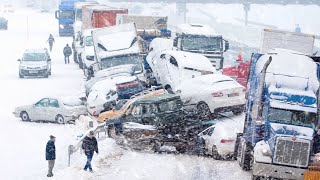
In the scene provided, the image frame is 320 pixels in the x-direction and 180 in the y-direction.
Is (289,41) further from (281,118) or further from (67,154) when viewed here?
(67,154)

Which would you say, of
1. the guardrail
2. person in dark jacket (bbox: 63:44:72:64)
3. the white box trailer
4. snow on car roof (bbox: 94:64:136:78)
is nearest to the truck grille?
the guardrail

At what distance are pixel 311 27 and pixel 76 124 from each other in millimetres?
68352

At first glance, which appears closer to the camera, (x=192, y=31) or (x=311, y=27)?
(x=192, y=31)

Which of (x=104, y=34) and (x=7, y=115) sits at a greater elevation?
(x=104, y=34)

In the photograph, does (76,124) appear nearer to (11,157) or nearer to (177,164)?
(11,157)

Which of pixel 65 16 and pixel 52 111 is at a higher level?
pixel 65 16

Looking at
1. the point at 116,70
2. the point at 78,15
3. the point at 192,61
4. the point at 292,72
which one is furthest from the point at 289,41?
the point at 78,15

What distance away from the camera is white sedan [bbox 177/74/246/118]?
19344 mm

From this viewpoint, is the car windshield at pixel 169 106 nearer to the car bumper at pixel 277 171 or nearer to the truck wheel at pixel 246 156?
the truck wheel at pixel 246 156

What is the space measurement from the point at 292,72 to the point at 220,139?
10.3 feet

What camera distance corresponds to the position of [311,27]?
83.1 meters

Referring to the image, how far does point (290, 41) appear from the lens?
75.2 ft

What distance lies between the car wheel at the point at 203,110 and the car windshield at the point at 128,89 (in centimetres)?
399

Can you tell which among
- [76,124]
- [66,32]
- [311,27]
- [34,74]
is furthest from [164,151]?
[311,27]
